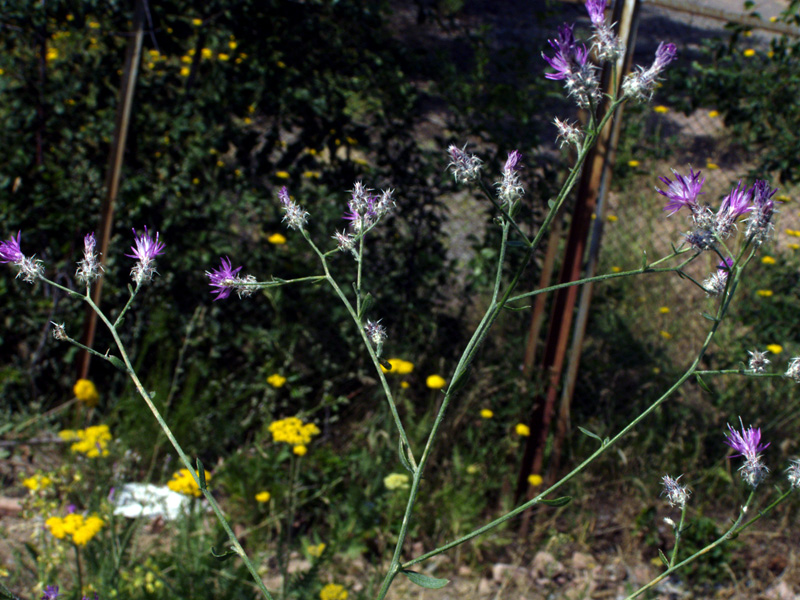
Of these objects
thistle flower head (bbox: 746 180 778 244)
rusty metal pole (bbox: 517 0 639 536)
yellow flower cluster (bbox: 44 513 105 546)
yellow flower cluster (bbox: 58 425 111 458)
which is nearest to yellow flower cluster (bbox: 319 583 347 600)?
yellow flower cluster (bbox: 44 513 105 546)

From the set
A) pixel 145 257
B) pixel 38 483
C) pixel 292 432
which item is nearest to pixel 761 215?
pixel 145 257

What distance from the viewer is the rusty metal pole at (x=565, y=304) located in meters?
2.52

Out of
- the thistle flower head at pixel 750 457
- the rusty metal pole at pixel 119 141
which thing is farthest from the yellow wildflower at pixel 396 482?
the thistle flower head at pixel 750 457

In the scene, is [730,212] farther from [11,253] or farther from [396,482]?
[396,482]

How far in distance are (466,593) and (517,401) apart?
768 millimetres

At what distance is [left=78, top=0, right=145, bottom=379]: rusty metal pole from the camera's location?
2840 millimetres

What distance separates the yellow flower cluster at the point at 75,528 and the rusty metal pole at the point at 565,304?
5.47 feet

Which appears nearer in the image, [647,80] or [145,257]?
[647,80]

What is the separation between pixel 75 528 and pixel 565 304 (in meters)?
1.79

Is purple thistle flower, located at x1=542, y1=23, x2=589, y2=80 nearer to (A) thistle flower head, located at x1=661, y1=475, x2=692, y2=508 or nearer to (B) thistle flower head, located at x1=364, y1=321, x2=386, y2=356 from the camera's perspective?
(B) thistle flower head, located at x1=364, y1=321, x2=386, y2=356

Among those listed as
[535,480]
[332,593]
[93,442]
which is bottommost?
[535,480]

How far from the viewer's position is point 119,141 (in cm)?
287

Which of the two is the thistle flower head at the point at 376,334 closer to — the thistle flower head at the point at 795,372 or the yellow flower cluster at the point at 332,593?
the thistle flower head at the point at 795,372

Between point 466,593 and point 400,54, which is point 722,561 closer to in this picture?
point 466,593
